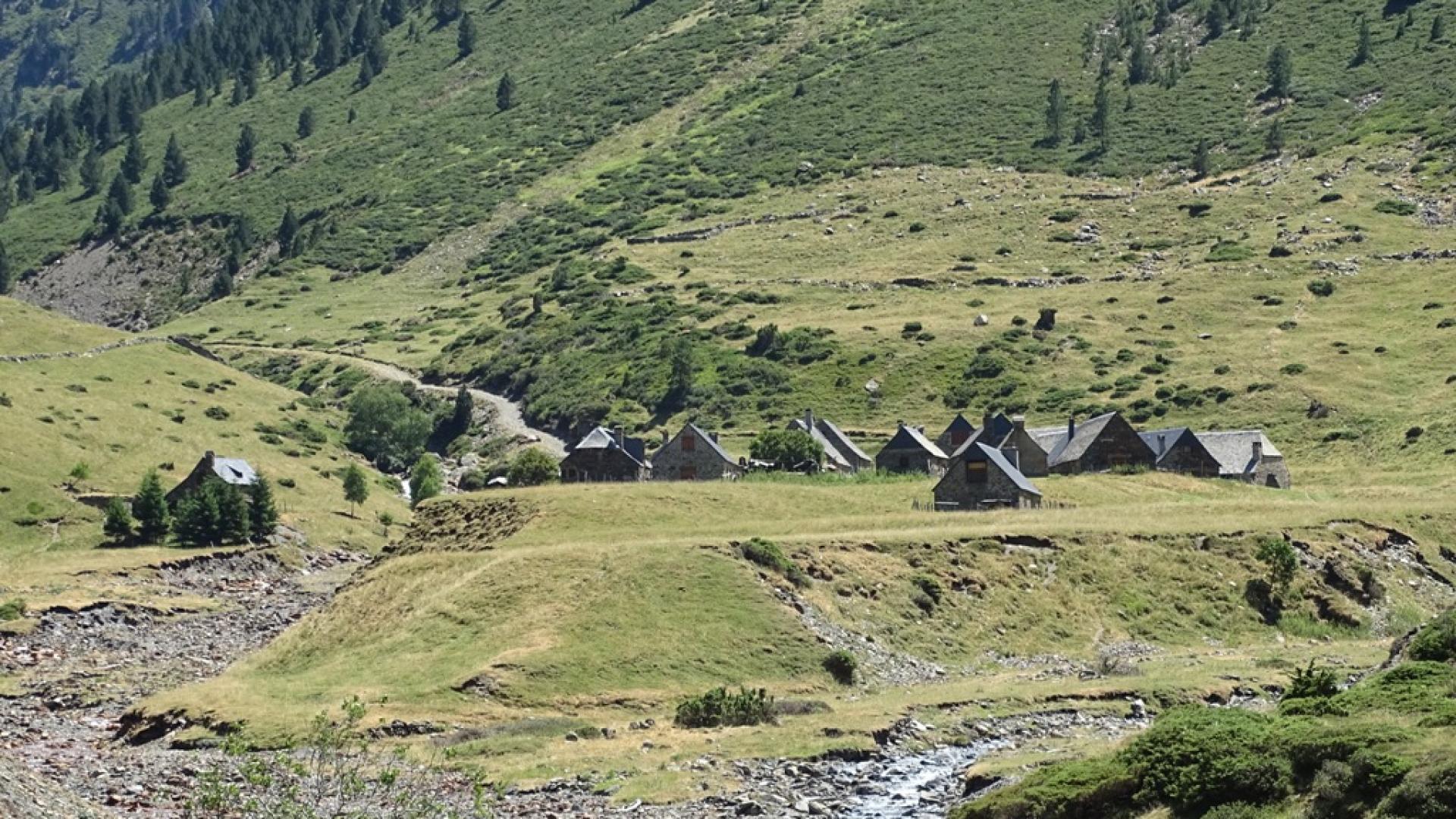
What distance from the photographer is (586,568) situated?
72.9 meters

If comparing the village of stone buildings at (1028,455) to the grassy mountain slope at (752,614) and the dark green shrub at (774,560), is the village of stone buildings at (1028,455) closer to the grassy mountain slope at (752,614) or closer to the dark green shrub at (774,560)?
the grassy mountain slope at (752,614)

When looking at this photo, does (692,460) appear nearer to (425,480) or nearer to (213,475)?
(425,480)

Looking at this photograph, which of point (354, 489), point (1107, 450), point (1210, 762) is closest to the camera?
point (1210, 762)

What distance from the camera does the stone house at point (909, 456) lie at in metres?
128

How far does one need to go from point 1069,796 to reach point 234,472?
9404 centimetres

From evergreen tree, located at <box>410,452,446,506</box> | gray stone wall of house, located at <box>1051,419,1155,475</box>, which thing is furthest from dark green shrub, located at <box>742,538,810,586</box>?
evergreen tree, located at <box>410,452,446,506</box>

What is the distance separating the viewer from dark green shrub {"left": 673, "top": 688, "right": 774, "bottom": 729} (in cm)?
5950

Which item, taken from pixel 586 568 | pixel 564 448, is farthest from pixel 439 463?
pixel 586 568

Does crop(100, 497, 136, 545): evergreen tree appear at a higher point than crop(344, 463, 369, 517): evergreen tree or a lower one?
higher

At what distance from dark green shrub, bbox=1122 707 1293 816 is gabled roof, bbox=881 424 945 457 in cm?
8295

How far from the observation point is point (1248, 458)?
390 feet

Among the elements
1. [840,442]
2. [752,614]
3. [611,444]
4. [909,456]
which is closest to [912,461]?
[909,456]

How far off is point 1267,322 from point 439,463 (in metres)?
70.8

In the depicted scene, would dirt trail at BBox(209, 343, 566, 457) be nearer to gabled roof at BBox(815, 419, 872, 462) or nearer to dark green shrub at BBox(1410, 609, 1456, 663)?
gabled roof at BBox(815, 419, 872, 462)
